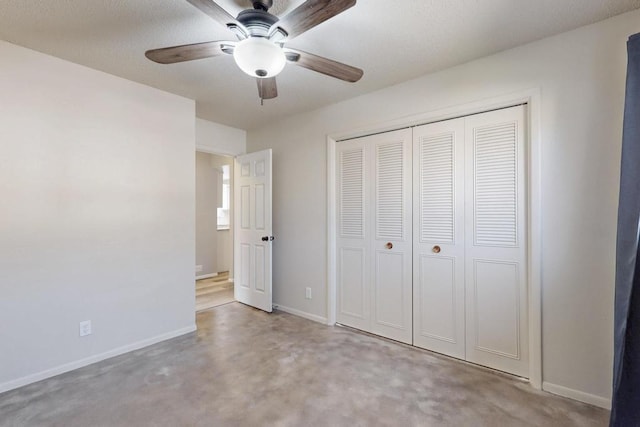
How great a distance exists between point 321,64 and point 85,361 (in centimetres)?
290

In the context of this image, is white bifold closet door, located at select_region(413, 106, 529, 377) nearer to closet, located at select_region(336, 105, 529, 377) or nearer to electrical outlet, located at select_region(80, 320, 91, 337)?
closet, located at select_region(336, 105, 529, 377)

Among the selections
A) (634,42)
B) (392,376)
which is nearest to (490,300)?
(392,376)

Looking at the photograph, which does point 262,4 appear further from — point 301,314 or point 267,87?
point 301,314

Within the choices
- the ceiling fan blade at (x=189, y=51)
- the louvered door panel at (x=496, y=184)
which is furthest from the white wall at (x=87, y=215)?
the louvered door panel at (x=496, y=184)

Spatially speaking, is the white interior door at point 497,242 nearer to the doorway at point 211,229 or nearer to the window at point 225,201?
the doorway at point 211,229

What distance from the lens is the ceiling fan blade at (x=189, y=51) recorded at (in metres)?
1.62

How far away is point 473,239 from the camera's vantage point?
2.46 metres

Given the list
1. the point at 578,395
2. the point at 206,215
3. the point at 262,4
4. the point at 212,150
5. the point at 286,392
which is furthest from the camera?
the point at 206,215

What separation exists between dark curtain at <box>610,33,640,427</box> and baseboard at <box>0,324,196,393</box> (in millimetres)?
3323

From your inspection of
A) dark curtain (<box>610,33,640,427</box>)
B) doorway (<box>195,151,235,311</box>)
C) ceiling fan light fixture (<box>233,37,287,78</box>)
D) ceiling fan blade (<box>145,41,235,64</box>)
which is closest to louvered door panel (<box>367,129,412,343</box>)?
dark curtain (<box>610,33,640,427</box>)

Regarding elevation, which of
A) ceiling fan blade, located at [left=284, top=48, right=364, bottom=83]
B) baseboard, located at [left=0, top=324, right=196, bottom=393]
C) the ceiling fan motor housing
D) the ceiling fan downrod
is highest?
the ceiling fan downrod

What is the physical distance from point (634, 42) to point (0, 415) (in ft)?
14.0

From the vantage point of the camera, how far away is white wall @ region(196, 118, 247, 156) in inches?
149

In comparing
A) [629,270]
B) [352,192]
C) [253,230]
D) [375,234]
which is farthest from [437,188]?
[253,230]
